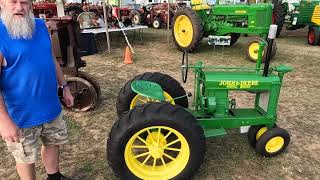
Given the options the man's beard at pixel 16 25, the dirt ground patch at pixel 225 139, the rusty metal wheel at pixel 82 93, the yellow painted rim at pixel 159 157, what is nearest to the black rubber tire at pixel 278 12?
the dirt ground patch at pixel 225 139

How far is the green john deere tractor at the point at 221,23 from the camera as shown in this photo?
7539 millimetres

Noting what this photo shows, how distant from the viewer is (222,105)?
3133 mm

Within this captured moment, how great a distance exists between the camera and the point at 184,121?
99.0 inches

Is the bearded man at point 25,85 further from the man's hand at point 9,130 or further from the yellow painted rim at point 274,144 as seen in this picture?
the yellow painted rim at point 274,144

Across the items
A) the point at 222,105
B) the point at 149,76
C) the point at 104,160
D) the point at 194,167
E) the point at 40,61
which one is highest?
the point at 40,61

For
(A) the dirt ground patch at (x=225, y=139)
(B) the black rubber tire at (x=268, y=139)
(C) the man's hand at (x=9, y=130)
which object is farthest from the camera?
(B) the black rubber tire at (x=268, y=139)

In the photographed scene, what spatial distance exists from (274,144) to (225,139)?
61cm

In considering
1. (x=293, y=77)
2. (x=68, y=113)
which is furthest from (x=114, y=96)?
(x=293, y=77)

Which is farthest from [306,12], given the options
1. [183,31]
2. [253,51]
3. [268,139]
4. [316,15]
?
[268,139]

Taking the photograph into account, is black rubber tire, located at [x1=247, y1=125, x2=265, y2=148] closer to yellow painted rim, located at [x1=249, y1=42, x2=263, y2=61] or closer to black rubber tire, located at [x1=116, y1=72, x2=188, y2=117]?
black rubber tire, located at [x1=116, y1=72, x2=188, y2=117]

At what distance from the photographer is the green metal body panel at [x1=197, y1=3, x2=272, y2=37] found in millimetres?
7566

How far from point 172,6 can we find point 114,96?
10925 mm

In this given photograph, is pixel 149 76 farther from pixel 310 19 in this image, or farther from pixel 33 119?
pixel 310 19

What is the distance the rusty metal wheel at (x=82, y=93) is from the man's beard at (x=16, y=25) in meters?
2.14
